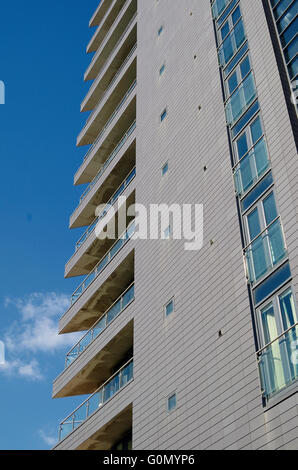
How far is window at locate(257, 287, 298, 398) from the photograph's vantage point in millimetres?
12961

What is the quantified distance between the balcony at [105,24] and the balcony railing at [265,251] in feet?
104

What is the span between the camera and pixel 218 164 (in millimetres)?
19141

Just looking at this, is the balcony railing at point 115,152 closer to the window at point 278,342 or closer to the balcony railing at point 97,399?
the balcony railing at point 97,399

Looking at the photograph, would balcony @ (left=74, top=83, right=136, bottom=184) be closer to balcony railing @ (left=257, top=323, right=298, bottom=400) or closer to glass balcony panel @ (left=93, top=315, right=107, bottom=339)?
glass balcony panel @ (left=93, top=315, right=107, bottom=339)

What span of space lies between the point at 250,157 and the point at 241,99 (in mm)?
2623

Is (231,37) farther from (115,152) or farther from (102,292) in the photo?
(102,292)

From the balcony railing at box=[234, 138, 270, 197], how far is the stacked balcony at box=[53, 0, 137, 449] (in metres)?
7.42

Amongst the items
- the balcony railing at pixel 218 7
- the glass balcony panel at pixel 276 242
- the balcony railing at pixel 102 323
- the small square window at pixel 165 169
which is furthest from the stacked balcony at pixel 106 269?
the glass balcony panel at pixel 276 242

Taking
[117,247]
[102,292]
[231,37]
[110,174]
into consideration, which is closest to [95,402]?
[102,292]

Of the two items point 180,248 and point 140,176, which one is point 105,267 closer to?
point 140,176

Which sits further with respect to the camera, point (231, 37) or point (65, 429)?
point (65, 429)

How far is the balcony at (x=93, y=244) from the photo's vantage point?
27.8 meters

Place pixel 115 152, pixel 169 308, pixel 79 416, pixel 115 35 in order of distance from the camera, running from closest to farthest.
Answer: pixel 169 308
pixel 79 416
pixel 115 152
pixel 115 35

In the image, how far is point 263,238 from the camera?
1550 centimetres
